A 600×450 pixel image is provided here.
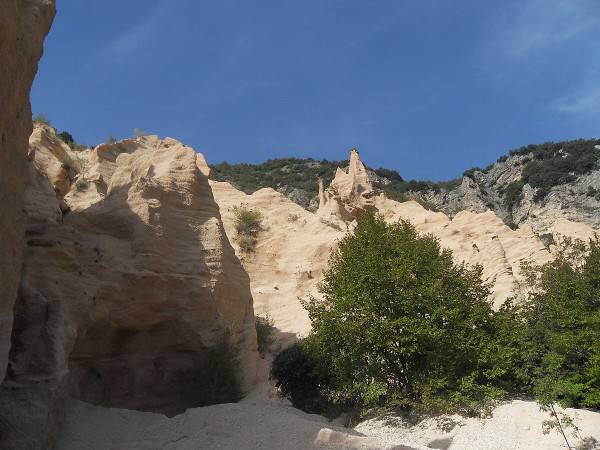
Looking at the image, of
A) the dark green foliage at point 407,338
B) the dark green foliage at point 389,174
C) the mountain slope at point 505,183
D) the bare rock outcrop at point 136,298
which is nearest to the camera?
the bare rock outcrop at point 136,298

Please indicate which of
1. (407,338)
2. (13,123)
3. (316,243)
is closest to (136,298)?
(13,123)

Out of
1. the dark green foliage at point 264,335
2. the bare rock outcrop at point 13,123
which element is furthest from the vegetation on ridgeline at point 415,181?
the bare rock outcrop at point 13,123

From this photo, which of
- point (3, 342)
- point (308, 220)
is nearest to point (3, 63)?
point (3, 342)

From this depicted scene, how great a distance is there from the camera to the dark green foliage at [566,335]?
48.6ft

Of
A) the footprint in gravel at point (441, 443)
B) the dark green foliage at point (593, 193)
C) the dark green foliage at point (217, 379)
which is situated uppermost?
the dark green foliage at point (593, 193)

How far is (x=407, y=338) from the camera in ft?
49.3

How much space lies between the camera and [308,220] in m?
33.0

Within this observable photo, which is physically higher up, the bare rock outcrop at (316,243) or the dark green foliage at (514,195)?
the dark green foliage at (514,195)

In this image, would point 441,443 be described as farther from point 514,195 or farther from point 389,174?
point 389,174

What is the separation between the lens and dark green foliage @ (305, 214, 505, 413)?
1516 centimetres

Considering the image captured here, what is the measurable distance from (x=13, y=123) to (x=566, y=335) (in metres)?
15.2

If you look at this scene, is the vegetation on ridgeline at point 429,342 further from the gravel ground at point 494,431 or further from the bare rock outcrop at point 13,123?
the bare rock outcrop at point 13,123

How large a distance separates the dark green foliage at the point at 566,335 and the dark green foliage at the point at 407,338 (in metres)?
1.38

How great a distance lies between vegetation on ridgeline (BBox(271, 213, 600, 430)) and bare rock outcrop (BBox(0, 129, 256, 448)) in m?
2.84
